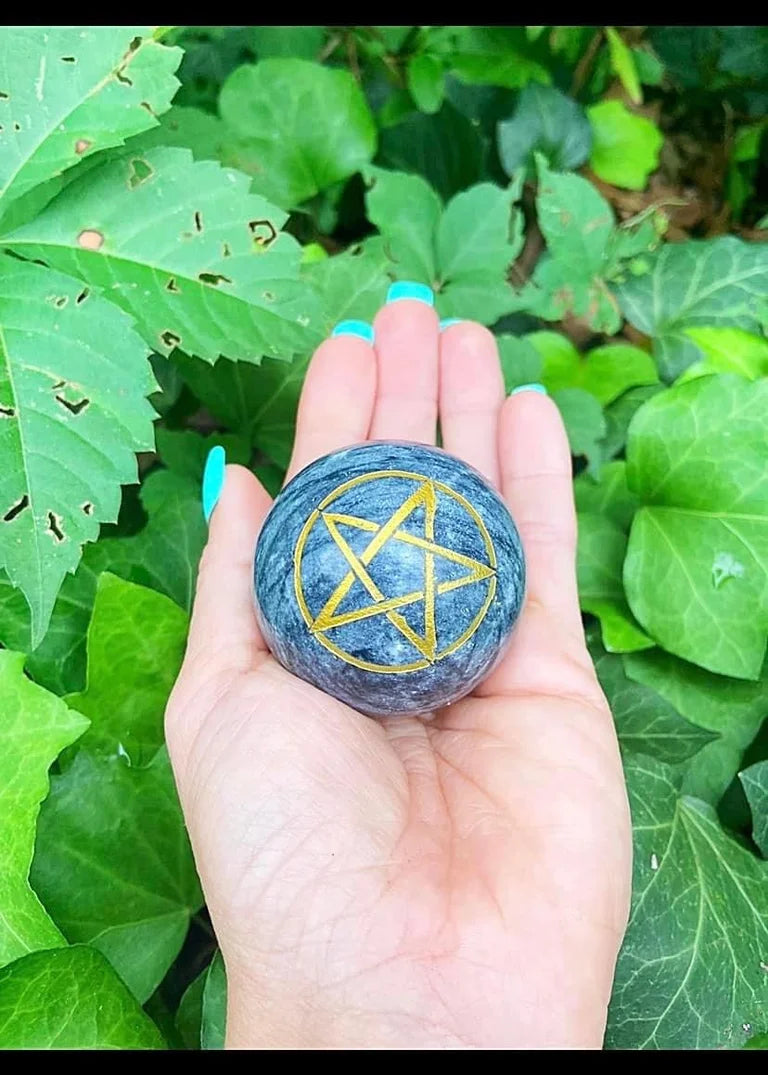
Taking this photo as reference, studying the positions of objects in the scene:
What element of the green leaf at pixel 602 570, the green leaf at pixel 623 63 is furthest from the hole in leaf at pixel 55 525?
the green leaf at pixel 623 63

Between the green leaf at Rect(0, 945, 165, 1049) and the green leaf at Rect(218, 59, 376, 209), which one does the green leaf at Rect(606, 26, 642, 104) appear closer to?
the green leaf at Rect(218, 59, 376, 209)

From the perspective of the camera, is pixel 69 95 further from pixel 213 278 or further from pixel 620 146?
pixel 620 146

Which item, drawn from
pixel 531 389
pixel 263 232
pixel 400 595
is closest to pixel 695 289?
pixel 531 389

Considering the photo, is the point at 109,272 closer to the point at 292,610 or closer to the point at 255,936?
the point at 292,610

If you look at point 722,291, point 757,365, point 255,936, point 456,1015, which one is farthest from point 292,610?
point 722,291

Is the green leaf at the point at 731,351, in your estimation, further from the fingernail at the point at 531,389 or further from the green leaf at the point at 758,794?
the green leaf at the point at 758,794

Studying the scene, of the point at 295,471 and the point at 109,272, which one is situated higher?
the point at 109,272

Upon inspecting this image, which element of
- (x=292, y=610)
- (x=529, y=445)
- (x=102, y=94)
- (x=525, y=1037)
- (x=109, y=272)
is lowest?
(x=525, y=1037)
